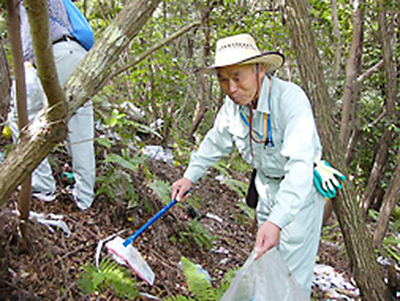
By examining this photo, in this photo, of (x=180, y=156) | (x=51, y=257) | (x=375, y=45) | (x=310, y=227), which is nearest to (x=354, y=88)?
(x=375, y=45)

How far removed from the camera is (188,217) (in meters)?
5.11

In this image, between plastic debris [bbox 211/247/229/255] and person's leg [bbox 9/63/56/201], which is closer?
person's leg [bbox 9/63/56/201]

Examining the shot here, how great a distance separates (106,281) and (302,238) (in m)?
1.48

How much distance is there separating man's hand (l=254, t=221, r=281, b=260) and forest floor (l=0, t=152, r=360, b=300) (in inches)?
54.4

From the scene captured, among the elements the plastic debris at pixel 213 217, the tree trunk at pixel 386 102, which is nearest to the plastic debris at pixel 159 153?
the plastic debris at pixel 213 217

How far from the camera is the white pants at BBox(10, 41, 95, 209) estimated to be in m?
3.72

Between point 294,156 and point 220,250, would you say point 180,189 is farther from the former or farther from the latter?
point 220,250

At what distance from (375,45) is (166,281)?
722 centimetres

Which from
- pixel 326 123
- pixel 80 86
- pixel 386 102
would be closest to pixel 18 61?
pixel 80 86

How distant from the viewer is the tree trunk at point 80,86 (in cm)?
209

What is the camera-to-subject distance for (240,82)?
2.92 metres

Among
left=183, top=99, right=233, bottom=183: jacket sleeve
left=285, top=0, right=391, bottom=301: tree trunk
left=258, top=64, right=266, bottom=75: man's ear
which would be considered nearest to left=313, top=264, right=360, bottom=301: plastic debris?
left=285, top=0, right=391, bottom=301: tree trunk

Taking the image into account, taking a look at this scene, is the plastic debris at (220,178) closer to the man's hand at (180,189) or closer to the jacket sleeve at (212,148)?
the jacket sleeve at (212,148)

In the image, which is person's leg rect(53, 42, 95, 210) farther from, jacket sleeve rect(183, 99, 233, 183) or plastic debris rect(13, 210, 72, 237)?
jacket sleeve rect(183, 99, 233, 183)
